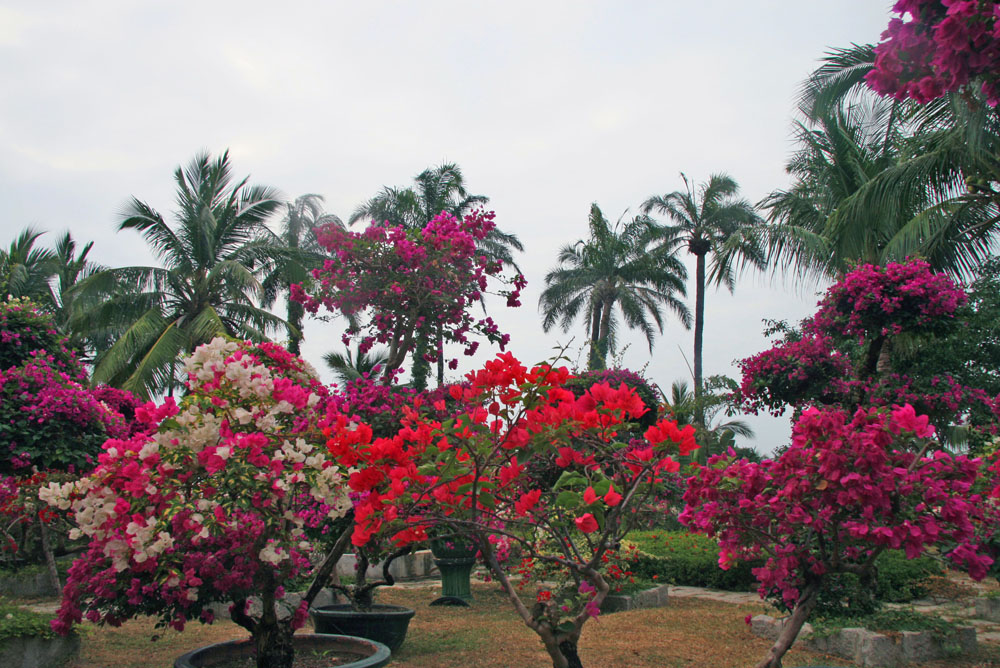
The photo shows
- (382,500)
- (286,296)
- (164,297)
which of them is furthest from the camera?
(286,296)

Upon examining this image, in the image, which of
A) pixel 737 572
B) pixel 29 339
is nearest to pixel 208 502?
pixel 29 339

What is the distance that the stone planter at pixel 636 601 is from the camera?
23.2ft

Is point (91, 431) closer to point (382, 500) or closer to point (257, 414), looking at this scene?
point (257, 414)

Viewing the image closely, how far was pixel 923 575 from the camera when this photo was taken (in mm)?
7355

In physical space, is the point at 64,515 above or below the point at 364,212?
below

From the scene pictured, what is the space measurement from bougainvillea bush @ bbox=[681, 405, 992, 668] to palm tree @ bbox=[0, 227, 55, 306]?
800 inches

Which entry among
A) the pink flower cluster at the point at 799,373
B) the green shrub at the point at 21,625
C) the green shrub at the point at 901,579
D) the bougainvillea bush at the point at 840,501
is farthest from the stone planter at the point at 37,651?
the pink flower cluster at the point at 799,373

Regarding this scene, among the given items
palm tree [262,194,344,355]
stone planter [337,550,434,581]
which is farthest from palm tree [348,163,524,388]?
stone planter [337,550,434,581]

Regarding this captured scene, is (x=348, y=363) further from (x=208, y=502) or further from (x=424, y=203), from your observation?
(x=208, y=502)

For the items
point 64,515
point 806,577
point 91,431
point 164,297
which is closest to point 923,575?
point 806,577

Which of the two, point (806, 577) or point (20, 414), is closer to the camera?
point (806, 577)

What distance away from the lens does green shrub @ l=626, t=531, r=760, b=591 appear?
27.1 feet

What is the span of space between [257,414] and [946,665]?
4.83 metres

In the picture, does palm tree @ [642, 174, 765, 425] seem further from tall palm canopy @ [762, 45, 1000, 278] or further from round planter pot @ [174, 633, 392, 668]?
round planter pot @ [174, 633, 392, 668]
